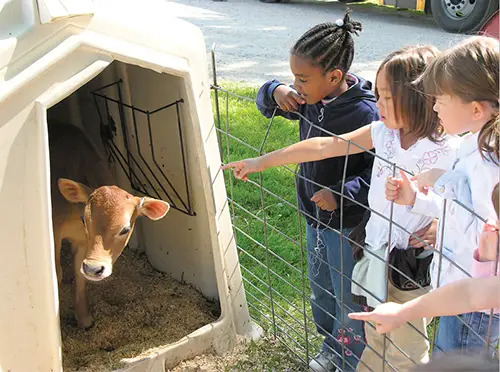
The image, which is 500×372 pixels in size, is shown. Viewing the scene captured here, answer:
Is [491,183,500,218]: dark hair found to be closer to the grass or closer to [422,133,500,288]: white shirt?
[422,133,500,288]: white shirt

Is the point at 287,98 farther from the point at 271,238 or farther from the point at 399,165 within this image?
the point at 271,238

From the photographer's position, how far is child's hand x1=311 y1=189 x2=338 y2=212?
6.95 feet

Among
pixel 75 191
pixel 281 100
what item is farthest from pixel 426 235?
pixel 75 191

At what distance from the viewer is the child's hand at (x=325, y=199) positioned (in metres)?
2.12

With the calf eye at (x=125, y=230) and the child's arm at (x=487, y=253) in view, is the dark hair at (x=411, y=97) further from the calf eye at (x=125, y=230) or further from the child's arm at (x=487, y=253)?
the calf eye at (x=125, y=230)

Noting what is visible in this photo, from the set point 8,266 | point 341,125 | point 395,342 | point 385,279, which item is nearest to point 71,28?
point 8,266

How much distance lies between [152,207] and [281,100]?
1.93 ft

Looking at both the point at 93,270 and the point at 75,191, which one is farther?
the point at 75,191

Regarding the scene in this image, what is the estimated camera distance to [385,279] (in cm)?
195


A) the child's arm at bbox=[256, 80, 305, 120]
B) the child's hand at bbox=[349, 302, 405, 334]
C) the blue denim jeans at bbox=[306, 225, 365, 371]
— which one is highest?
the child's arm at bbox=[256, 80, 305, 120]

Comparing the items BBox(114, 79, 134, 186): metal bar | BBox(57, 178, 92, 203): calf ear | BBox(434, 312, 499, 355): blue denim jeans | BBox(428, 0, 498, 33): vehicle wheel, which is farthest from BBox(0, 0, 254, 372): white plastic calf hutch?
BBox(428, 0, 498, 33): vehicle wheel

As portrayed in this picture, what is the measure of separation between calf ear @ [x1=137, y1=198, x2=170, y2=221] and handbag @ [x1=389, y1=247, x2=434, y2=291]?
870mm

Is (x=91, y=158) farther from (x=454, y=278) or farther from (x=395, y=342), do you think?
(x=454, y=278)

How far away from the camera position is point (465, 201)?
162 centimetres
